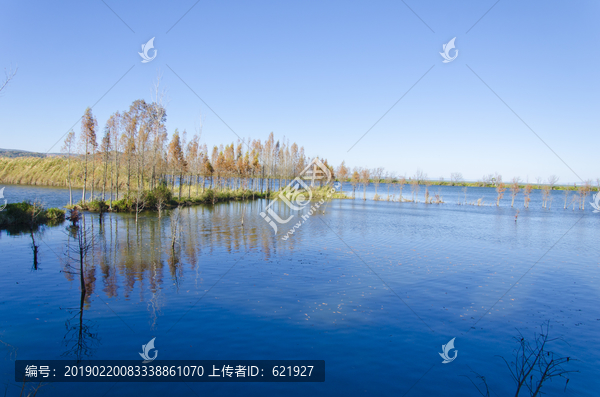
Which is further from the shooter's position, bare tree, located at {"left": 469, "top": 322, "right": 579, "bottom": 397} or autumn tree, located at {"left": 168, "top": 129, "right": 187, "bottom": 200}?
autumn tree, located at {"left": 168, "top": 129, "right": 187, "bottom": 200}

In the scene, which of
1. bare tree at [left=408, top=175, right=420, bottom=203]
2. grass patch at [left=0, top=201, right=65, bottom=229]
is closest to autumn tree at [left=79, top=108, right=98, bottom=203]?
grass patch at [left=0, top=201, right=65, bottom=229]

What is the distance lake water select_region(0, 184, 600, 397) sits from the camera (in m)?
7.10

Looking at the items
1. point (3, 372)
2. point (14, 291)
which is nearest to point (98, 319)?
point (3, 372)

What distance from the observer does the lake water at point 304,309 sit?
23.3 feet

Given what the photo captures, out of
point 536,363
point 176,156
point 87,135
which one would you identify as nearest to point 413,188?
point 176,156

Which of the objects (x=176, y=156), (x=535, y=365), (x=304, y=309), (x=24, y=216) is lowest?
(x=535, y=365)

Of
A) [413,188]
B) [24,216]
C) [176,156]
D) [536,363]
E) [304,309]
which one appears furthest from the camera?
[413,188]

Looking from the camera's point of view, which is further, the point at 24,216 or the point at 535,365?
the point at 24,216

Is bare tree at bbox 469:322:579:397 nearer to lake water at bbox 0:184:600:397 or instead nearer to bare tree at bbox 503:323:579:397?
bare tree at bbox 503:323:579:397

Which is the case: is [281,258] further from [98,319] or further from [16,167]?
[16,167]

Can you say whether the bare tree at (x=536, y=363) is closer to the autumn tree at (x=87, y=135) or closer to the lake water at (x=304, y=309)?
the lake water at (x=304, y=309)

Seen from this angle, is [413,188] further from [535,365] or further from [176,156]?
[535,365]

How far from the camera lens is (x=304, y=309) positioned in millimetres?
10156

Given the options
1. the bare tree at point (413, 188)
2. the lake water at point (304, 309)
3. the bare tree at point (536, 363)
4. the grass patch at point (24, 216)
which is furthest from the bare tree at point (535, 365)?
the bare tree at point (413, 188)
